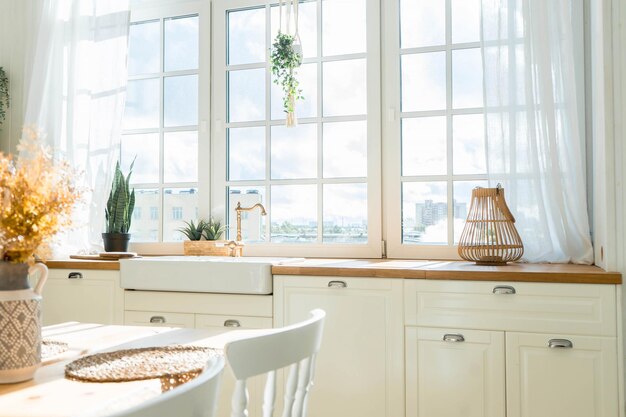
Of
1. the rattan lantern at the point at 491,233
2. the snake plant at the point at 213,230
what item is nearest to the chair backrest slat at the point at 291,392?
the rattan lantern at the point at 491,233

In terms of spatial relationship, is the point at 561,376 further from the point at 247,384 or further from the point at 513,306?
the point at 247,384

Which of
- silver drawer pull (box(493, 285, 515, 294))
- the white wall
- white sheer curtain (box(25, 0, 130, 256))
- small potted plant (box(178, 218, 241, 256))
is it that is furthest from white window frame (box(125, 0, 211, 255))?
silver drawer pull (box(493, 285, 515, 294))

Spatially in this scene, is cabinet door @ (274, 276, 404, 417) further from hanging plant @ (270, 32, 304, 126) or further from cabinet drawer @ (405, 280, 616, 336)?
hanging plant @ (270, 32, 304, 126)

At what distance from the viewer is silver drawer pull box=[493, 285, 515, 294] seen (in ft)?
7.55

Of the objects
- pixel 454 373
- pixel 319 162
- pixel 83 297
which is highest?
pixel 319 162

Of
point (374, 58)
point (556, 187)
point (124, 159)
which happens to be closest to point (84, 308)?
point (124, 159)

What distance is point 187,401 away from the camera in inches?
24.8

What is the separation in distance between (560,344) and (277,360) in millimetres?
1551

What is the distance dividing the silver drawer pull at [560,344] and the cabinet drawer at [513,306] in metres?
0.04

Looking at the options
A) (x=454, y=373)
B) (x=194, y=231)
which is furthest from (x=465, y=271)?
(x=194, y=231)

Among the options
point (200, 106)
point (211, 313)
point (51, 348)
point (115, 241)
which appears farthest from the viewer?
point (200, 106)

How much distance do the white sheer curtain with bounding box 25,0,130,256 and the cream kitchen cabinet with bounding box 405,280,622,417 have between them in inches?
80.2

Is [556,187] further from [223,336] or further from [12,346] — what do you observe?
[12,346]

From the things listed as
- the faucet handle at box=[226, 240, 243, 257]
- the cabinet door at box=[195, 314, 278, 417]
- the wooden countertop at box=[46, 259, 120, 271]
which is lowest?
the cabinet door at box=[195, 314, 278, 417]
